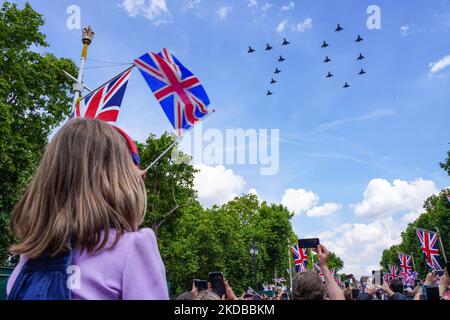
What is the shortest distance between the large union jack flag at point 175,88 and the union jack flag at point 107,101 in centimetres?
54

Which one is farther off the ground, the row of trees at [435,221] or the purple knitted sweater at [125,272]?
the row of trees at [435,221]

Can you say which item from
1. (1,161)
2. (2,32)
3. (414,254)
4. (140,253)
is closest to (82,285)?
(140,253)

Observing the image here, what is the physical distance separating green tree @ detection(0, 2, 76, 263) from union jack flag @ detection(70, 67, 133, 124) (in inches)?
481

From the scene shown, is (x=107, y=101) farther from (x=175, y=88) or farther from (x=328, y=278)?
(x=328, y=278)

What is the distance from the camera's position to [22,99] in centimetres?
2145

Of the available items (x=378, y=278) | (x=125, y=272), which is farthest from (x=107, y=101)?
(x=125, y=272)

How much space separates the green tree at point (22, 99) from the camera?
65.9ft

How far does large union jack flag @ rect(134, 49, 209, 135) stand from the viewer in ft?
28.6

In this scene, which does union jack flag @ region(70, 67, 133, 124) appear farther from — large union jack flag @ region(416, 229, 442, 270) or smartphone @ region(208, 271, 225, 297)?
large union jack flag @ region(416, 229, 442, 270)

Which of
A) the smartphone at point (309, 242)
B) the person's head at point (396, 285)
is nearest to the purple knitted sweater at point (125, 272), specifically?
the smartphone at point (309, 242)

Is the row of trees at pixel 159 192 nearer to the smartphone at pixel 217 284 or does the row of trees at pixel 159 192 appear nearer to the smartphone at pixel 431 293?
the smartphone at pixel 217 284

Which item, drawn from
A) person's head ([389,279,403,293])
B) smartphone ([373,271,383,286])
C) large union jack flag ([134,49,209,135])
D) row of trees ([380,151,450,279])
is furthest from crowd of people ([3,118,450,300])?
row of trees ([380,151,450,279])

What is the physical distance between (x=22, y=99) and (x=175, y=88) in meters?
15.9

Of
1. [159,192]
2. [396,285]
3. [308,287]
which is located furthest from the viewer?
[159,192]
